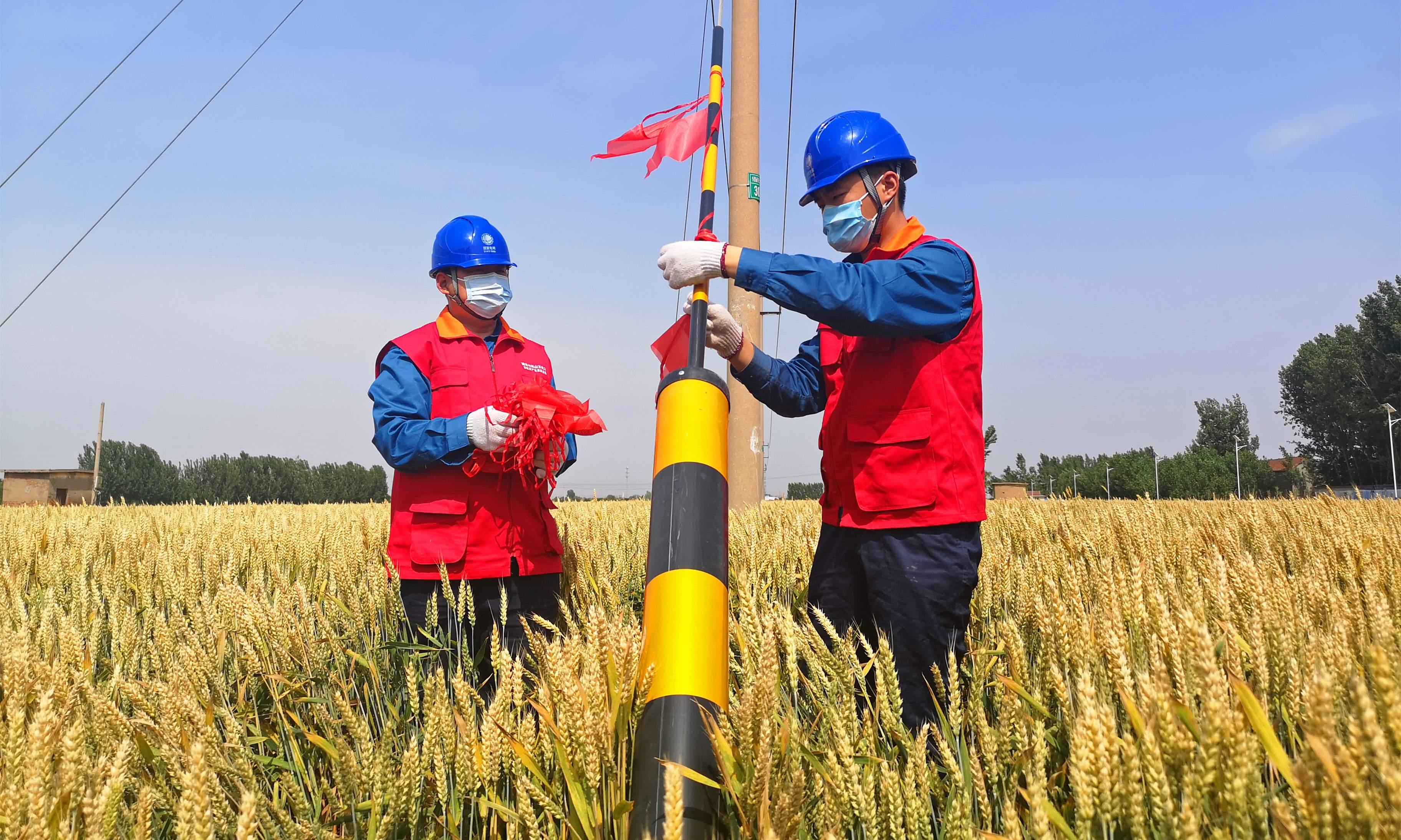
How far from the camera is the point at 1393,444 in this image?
4900 cm

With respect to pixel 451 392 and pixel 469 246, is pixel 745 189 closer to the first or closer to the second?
pixel 469 246

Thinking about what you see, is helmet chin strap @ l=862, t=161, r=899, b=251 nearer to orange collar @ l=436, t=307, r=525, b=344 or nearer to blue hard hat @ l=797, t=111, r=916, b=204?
blue hard hat @ l=797, t=111, r=916, b=204

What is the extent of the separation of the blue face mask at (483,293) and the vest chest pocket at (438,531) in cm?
75

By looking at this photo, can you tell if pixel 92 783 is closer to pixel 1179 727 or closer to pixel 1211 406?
pixel 1179 727

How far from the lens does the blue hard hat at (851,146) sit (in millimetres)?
2498

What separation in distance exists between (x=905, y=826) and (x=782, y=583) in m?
2.11

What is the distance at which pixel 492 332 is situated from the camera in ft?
10.5

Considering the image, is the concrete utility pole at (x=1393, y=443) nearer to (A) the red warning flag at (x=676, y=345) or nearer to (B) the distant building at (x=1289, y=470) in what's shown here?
(B) the distant building at (x=1289, y=470)

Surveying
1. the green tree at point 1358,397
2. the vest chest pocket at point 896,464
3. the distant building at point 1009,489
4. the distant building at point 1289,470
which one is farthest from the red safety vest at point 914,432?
the green tree at point 1358,397

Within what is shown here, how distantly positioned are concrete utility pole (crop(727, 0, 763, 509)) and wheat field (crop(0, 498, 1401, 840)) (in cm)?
406

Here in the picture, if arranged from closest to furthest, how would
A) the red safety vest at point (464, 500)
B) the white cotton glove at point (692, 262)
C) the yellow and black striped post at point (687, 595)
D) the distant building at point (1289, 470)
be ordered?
the yellow and black striped post at point (687, 595) < the white cotton glove at point (692, 262) < the red safety vest at point (464, 500) < the distant building at point (1289, 470)

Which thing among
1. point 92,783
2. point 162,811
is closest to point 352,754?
point 92,783

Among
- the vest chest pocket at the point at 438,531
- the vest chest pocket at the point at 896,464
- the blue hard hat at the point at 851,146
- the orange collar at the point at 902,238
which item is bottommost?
the vest chest pocket at the point at 438,531

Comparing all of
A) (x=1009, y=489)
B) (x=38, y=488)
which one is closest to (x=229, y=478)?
(x=38, y=488)
